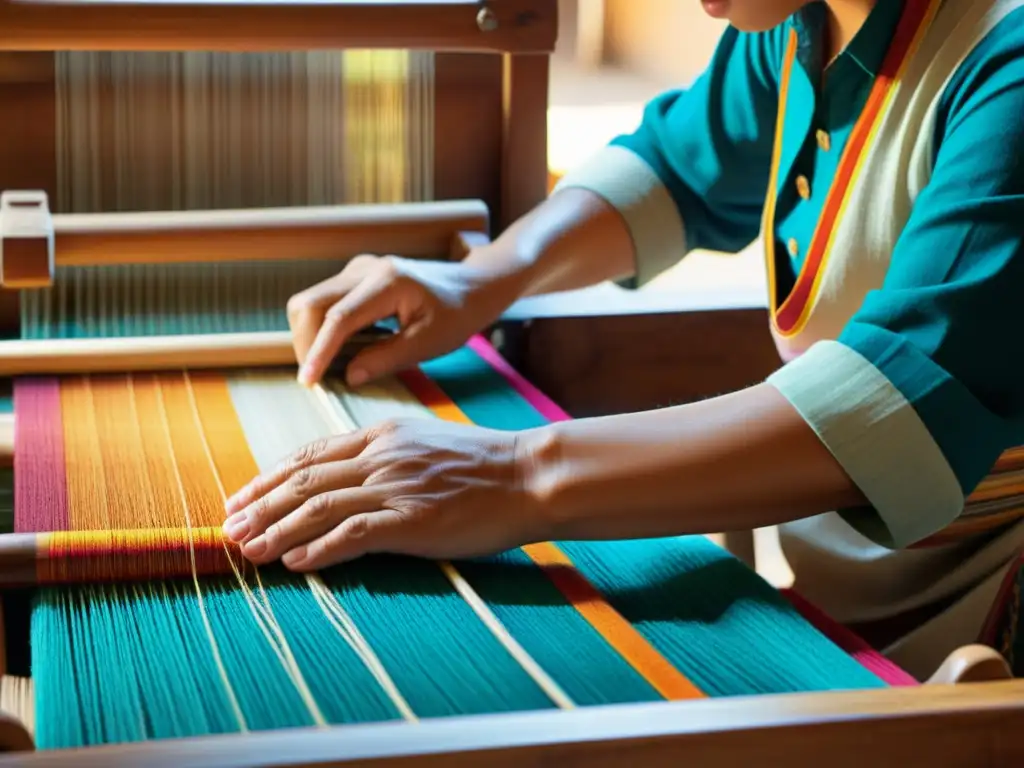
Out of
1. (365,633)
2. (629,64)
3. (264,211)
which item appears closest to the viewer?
(365,633)

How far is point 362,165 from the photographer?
1541mm

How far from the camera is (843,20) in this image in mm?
1142

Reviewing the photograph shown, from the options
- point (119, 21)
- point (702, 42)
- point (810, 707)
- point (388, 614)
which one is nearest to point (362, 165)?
point (119, 21)

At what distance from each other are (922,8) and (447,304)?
482mm

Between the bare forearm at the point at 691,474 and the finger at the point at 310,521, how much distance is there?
0.11m

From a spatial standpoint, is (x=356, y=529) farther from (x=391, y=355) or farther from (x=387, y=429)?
(x=391, y=355)

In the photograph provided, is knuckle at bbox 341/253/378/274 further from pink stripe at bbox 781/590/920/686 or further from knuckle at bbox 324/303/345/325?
pink stripe at bbox 781/590/920/686

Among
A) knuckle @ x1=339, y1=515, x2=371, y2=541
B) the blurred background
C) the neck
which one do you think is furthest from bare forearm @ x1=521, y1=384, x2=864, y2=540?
the blurred background

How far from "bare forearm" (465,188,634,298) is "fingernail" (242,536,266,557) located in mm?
494

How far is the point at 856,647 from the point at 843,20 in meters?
0.53

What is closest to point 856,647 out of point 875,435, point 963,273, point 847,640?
point 847,640

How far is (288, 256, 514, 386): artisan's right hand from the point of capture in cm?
125

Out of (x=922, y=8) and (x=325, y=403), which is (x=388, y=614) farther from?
(x=922, y=8)

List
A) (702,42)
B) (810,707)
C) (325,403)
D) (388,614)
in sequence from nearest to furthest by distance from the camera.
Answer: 1. (810,707)
2. (388,614)
3. (325,403)
4. (702,42)
